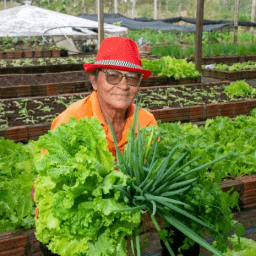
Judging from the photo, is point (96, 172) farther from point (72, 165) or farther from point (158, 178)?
point (158, 178)

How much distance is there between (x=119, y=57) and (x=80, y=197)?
925 millimetres

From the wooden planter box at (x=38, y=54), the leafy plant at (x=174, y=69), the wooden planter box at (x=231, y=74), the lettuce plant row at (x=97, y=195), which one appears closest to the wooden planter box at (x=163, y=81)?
the leafy plant at (x=174, y=69)

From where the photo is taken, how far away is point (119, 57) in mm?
2254

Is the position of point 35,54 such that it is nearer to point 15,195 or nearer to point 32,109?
point 32,109

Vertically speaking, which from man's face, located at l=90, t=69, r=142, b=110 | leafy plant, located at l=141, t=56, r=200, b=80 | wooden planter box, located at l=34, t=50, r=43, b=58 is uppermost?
man's face, located at l=90, t=69, r=142, b=110

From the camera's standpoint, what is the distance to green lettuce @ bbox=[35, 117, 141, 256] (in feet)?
5.28

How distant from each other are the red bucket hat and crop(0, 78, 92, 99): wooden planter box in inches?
221

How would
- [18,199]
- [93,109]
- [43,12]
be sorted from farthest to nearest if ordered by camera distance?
[43,12] → [18,199] → [93,109]

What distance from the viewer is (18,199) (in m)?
2.78

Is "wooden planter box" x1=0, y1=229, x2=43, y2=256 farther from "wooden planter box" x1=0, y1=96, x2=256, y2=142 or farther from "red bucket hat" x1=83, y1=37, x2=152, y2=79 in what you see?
"wooden planter box" x1=0, y1=96, x2=256, y2=142

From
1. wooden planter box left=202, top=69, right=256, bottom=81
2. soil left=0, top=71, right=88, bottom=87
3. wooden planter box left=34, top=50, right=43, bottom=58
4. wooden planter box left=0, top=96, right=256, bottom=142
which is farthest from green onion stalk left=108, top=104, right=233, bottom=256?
wooden planter box left=34, top=50, right=43, bottom=58

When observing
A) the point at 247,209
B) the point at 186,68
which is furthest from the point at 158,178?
the point at 186,68

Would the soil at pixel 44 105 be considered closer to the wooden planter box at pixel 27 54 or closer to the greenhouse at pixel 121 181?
the greenhouse at pixel 121 181

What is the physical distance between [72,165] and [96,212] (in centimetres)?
22
